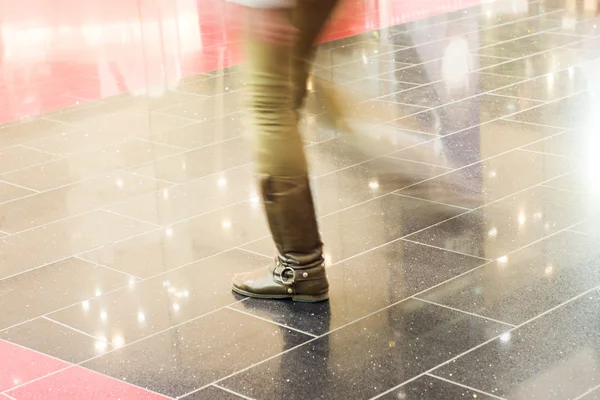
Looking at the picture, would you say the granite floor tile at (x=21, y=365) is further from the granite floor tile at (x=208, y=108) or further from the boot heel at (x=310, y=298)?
the granite floor tile at (x=208, y=108)

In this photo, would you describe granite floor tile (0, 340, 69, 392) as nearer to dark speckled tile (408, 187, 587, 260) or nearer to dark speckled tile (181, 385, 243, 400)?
dark speckled tile (181, 385, 243, 400)

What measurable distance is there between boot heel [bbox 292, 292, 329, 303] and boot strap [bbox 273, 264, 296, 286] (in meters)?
0.05

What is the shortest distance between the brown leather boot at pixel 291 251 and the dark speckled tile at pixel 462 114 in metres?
1.80

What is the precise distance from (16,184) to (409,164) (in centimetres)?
163

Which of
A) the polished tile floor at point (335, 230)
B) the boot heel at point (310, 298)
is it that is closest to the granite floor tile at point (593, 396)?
the polished tile floor at point (335, 230)

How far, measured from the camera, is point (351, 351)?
2.61 metres

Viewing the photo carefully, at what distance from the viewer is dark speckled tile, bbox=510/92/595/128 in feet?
14.9

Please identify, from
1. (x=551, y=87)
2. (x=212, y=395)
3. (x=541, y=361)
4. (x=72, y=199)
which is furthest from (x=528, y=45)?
(x=212, y=395)

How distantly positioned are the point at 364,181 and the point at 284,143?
4.30 ft

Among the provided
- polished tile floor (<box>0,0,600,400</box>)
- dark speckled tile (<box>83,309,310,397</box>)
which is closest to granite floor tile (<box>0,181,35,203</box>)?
polished tile floor (<box>0,0,600,400</box>)

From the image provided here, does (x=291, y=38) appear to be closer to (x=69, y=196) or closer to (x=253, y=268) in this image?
(x=253, y=268)

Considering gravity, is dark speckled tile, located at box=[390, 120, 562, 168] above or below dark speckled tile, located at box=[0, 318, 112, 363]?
above

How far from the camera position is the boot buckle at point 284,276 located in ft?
9.53

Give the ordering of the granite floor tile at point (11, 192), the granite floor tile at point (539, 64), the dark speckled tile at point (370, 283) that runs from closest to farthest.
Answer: the dark speckled tile at point (370, 283) → the granite floor tile at point (11, 192) → the granite floor tile at point (539, 64)
